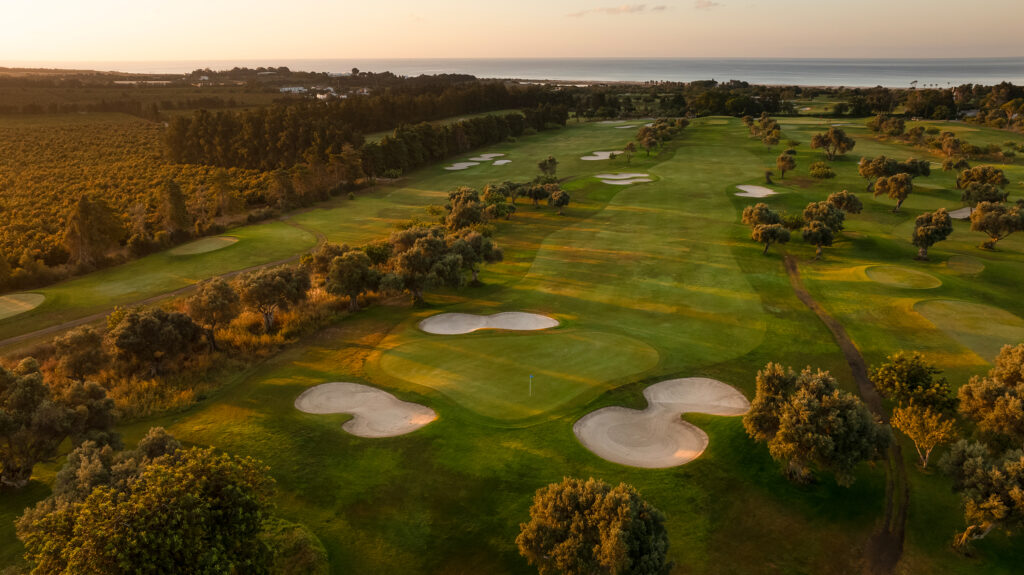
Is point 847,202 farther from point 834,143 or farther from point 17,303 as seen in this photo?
point 17,303

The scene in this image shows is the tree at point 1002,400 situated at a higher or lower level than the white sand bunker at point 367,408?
higher

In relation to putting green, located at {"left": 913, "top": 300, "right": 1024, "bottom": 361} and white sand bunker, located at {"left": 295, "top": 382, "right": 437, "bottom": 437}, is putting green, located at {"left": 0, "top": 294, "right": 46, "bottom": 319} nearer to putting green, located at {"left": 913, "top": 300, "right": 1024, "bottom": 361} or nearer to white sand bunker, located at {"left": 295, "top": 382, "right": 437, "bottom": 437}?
white sand bunker, located at {"left": 295, "top": 382, "right": 437, "bottom": 437}

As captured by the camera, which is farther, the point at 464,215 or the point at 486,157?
the point at 486,157

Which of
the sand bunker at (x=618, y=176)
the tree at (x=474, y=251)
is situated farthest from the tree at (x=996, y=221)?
the tree at (x=474, y=251)

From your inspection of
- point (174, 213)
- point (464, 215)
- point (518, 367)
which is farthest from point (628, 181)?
point (174, 213)

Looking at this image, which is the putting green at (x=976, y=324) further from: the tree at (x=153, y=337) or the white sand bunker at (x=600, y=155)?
the white sand bunker at (x=600, y=155)

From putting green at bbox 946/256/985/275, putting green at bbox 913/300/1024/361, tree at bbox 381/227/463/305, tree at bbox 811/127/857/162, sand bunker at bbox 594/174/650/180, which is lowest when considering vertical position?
putting green at bbox 913/300/1024/361

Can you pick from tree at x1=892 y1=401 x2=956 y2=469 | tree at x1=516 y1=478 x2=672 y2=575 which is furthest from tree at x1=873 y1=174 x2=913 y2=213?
tree at x1=516 y1=478 x2=672 y2=575
